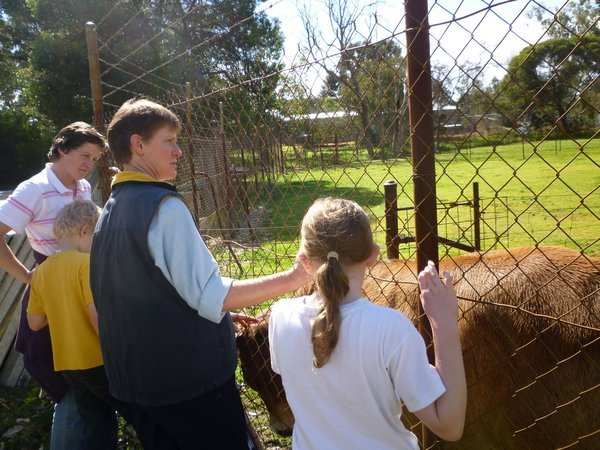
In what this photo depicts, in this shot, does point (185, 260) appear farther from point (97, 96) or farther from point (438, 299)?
point (97, 96)

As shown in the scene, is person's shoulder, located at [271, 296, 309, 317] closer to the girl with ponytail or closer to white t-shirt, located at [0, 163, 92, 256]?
the girl with ponytail

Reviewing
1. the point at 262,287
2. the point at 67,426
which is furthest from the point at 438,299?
the point at 67,426

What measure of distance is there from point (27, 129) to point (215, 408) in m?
31.2

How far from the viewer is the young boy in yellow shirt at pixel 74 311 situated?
2.82 meters

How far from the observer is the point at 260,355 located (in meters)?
3.81

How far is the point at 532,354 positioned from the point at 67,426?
2.49 meters

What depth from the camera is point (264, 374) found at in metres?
3.81

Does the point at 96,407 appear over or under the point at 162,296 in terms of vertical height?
under

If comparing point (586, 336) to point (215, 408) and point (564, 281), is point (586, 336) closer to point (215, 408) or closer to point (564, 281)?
point (564, 281)

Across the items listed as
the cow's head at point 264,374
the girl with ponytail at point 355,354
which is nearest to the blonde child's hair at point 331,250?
the girl with ponytail at point 355,354

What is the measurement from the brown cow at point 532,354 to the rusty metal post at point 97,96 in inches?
155

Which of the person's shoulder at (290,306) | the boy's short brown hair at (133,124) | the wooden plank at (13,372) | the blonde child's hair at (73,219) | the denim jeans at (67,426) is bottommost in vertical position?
the wooden plank at (13,372)

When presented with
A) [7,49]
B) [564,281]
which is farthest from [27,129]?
[564,281]

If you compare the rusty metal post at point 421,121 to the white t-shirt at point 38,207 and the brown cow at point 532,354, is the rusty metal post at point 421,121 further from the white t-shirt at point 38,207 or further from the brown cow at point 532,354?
the white t-shirt at point 38,207
